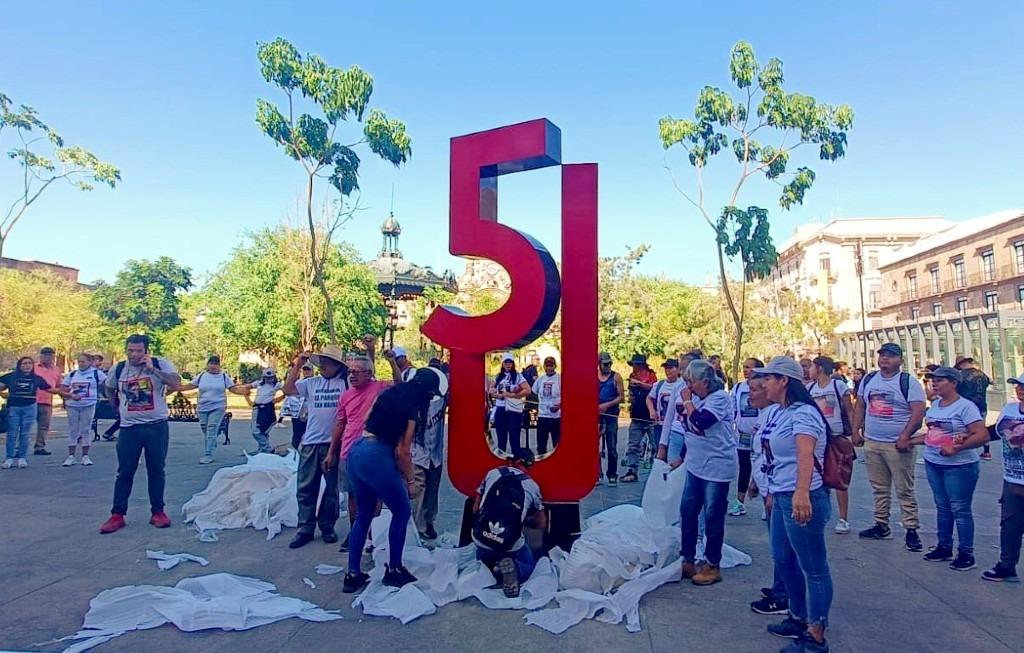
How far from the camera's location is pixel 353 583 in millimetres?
4496

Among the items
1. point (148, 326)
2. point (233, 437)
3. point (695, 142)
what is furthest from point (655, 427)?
point (148, 326)

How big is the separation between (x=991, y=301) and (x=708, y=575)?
44.1m

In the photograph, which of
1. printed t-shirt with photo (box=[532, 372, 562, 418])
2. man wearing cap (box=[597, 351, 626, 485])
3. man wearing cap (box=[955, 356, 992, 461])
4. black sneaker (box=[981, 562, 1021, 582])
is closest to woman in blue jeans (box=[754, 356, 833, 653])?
A: black sneaker (box=[981, 562, 1021, 582])

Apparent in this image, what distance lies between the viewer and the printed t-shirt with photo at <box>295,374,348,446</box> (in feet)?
19.2

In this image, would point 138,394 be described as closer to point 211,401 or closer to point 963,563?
point 211,401

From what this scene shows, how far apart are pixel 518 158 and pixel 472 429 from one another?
2343 mm

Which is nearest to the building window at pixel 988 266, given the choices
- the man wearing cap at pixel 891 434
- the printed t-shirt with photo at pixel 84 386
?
the man wearing cap at pixel 891 434

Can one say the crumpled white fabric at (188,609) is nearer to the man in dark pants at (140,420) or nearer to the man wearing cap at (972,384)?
the man in dark pants at (140,420)

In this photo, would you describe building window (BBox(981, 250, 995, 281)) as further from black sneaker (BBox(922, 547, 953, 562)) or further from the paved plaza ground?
black sneaker (BBox(922, 547, 953, 562))

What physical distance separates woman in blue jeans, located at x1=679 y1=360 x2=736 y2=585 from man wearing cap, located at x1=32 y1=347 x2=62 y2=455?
33.0 ft

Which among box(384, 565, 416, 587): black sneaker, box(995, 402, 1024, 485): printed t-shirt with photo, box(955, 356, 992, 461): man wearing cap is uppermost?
box(955, 356, 992, 461): man wearing cap

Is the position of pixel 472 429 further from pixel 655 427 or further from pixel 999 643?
pixel 655 427

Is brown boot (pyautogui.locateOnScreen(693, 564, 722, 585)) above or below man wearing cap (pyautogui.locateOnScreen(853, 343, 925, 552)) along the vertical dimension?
below

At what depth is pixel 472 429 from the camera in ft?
17.8
